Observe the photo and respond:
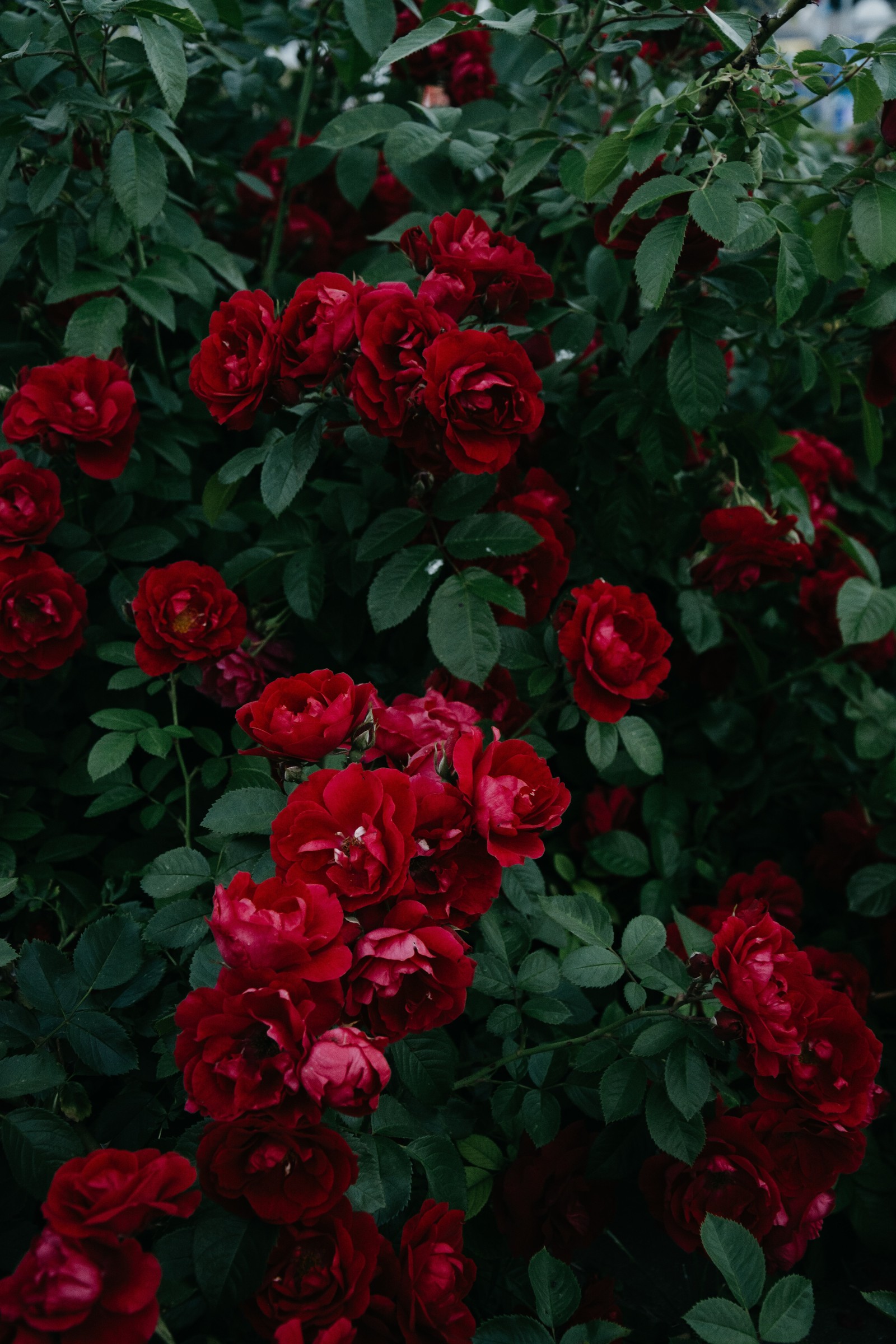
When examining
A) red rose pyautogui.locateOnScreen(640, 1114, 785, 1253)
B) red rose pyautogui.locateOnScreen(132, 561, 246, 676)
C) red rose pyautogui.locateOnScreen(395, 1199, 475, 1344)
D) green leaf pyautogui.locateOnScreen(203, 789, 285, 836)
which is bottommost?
red rose pyautogui.locateOnScreen(640, 1114, 785, 1253)

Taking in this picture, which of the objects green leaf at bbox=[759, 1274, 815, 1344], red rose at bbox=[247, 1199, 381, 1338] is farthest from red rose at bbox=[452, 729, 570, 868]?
green leaf at bbox=[759, 1274, 815, 1344]

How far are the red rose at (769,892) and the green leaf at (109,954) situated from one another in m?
0.80

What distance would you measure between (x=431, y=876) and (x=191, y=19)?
1.03 m

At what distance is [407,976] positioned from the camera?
2.40ft

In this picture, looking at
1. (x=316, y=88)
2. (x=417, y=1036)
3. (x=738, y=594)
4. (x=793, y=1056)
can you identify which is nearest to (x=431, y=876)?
(x=417, y=1036)

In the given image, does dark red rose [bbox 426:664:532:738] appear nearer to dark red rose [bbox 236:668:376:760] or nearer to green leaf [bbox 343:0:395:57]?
dark red rose [bbox 236:668:376:760]

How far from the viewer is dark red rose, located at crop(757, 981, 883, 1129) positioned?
2.81 ft

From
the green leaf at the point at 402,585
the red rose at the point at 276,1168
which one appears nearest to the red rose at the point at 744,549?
the green leaf at the point at 402,585

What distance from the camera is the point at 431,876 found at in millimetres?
808

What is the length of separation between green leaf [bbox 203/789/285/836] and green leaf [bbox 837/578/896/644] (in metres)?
0.93

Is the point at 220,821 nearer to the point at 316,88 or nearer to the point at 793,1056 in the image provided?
the point at 793,1056

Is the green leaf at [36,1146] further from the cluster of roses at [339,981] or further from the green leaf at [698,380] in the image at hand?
the green leaf at [698,380]

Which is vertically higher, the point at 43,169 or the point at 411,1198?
the point at 43,169

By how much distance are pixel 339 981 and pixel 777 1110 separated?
1.73ft
